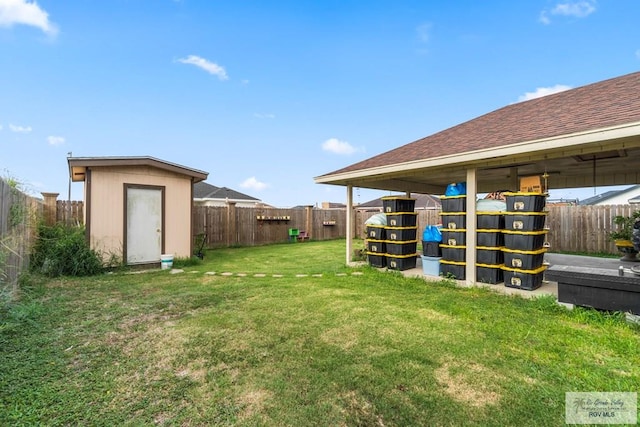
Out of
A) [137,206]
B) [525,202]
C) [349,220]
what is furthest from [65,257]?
[525,202]

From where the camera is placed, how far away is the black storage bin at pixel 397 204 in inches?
240

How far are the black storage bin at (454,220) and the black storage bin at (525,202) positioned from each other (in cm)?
71

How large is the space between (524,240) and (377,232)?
282 centimetres

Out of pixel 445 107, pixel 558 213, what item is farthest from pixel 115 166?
pixel 558 213

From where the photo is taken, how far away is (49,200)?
740 centimetres

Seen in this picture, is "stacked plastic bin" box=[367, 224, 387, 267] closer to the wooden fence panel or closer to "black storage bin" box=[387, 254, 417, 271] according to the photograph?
"black storage bin" box=[387, 254, 417, 271]

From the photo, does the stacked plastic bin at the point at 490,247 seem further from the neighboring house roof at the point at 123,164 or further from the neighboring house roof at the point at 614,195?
the neighboring house roof at the point at 614,195

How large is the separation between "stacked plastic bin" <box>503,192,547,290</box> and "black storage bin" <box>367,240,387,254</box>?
240cm

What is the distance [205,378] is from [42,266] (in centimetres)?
605

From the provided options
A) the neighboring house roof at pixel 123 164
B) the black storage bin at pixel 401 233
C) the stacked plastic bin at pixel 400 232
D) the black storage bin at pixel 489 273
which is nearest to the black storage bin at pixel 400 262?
the stacked plastic bin at pixel 400 232

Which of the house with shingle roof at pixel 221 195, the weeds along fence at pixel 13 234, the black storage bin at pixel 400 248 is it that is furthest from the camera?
the house with shingle roof at pixel 221 195

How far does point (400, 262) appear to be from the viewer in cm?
609

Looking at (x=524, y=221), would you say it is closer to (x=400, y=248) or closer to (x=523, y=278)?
(x=523, y=278)

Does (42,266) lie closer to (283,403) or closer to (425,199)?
(283,403)
